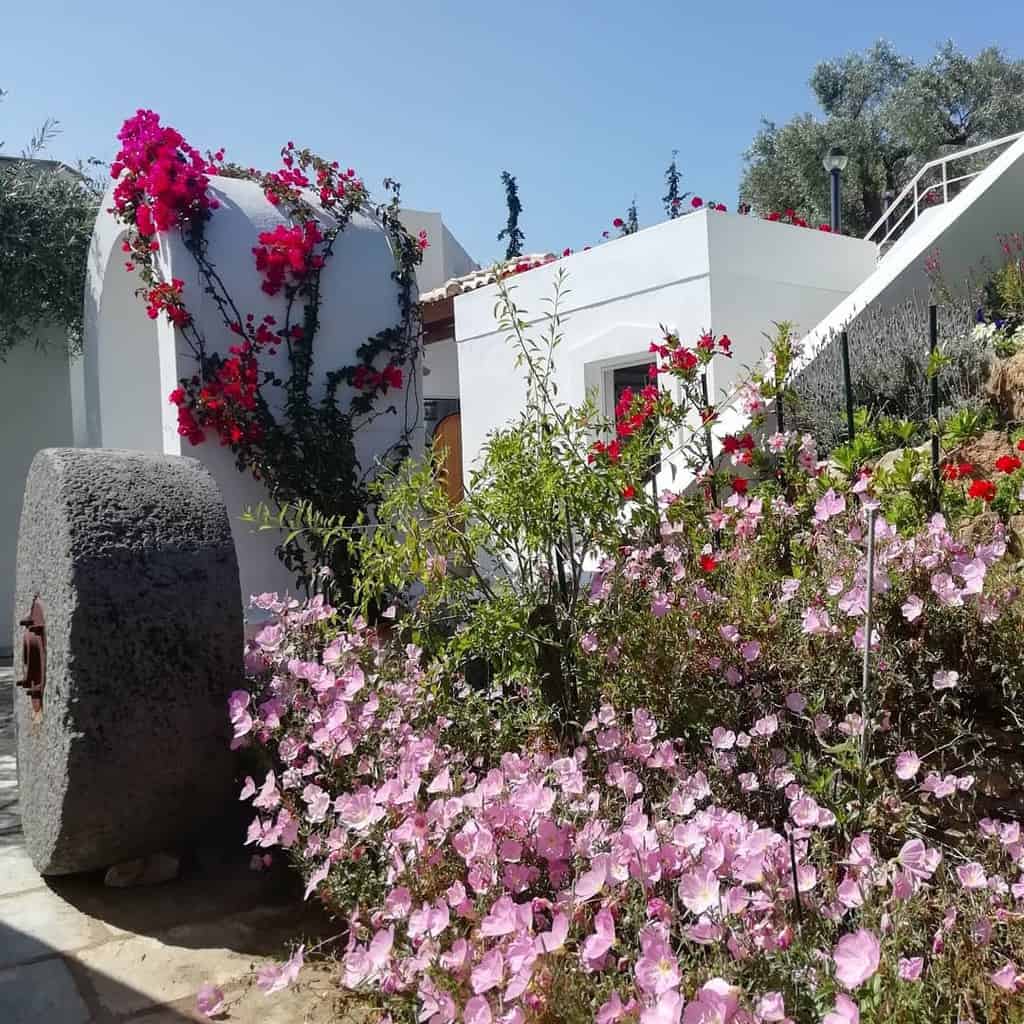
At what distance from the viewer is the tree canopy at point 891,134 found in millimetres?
20172

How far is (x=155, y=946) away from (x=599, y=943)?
118cm

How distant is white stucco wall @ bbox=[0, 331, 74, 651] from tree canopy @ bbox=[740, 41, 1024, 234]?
16.8 metres

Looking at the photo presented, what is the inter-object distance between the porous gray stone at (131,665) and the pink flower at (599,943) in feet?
4.00

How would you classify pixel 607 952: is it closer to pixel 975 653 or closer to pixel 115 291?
pixel 975 653

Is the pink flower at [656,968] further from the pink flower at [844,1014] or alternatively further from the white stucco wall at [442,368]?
the white stucco wall at [442,368]

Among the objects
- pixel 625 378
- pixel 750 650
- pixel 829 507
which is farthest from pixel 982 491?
pixel 625 378

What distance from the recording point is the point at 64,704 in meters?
2.22

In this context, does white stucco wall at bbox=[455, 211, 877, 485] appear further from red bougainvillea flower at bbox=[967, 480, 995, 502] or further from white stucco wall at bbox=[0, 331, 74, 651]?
red bougainvillea flower at bbox=[967, 480, 995, 502]

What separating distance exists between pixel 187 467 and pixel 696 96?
30.3 feet

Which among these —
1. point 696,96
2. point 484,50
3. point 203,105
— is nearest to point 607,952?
point 203,105

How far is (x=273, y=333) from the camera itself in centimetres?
474

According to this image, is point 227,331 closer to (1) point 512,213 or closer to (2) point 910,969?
(2) point 910,969

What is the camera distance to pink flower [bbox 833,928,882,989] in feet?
4.03

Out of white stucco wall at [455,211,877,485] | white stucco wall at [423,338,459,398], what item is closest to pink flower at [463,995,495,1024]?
white stucco wall at [455,211,877,485]
